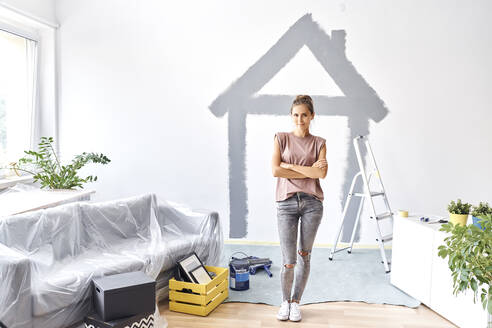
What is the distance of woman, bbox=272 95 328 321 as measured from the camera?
259cm

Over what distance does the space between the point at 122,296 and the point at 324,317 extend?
1244 mm

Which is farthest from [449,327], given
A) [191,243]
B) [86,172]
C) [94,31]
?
[94,31]

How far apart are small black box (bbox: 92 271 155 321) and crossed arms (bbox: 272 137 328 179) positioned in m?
0.96

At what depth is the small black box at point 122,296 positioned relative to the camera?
2266mm

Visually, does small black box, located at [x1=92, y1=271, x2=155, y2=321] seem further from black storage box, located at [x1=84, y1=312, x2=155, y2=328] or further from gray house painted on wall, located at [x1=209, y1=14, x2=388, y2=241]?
gray house painted on wall, located at [x1=209, y1=14, x2=388, y2=241]

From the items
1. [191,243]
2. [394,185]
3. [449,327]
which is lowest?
[449,327]

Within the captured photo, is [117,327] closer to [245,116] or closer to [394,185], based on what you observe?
[245,116]

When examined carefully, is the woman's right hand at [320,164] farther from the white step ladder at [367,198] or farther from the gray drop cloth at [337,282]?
the white step ladder at [367,198]

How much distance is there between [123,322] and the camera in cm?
225

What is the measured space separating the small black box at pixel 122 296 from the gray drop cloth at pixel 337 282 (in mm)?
764

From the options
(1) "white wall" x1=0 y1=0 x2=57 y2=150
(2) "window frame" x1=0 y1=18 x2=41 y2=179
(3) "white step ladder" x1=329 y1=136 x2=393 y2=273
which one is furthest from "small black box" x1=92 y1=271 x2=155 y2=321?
(1) "white wall" x1=0 y1=0 x2=57 y2=150

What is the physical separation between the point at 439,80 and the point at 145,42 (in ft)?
9.49

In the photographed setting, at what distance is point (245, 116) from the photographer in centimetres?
441

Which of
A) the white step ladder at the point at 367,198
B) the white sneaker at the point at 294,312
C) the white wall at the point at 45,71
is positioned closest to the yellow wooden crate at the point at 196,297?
the white sneaker at the point at 294,312
